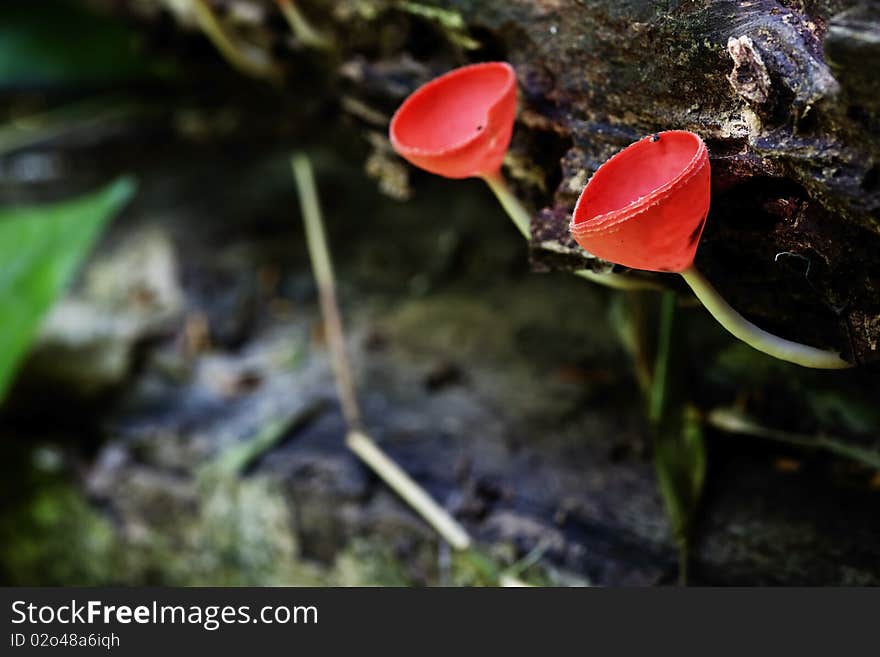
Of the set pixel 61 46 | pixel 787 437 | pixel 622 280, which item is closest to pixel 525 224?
pixel 622 280

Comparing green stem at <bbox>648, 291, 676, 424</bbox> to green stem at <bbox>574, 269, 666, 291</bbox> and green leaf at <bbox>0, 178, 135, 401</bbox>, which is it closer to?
green stem at <bbox>574, 269, 666, 291</bbox>

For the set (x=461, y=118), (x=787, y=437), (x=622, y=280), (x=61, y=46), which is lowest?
(x=787, y=437)

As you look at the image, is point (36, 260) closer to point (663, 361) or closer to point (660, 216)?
point (663, 361)

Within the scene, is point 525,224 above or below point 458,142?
below

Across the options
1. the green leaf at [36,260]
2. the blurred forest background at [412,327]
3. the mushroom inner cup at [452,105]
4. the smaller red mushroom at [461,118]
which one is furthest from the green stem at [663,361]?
the green leaf at [36,260]

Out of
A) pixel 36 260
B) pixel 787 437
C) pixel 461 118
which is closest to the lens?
pixel 461 118

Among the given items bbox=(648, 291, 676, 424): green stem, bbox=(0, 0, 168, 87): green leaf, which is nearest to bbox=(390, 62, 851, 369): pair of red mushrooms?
bbox=(648, 291, 676, 424): green stem

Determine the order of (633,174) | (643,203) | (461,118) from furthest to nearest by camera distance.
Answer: (461,118)
(633,174)
(643,203)

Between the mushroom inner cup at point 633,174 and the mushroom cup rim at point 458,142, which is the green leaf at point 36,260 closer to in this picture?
the mushroom cup rim at point 458,142
